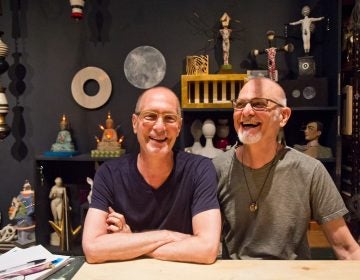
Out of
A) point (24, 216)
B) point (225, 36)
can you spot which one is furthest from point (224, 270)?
point (24, 216)

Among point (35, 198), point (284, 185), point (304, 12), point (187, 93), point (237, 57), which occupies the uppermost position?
point (304, 12)

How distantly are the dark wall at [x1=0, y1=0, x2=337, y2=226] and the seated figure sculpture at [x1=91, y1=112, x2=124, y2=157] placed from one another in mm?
203

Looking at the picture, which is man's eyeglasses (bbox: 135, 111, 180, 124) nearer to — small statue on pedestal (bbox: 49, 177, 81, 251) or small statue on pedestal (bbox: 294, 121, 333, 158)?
small statue on pedestal (bbox: 294, 121, 333, 158)

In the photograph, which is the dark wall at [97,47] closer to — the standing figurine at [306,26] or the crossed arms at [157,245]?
the standing figurine at [306,26]

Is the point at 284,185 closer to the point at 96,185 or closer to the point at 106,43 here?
the point at 96,185

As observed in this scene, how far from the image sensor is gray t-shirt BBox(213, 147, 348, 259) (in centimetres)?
156

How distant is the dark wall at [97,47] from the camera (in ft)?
10.5

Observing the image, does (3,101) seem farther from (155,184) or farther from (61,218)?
(155,184)

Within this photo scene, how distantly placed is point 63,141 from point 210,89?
1.35 metres

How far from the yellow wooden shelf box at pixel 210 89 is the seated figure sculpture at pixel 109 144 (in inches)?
25.9

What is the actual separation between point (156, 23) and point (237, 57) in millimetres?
791

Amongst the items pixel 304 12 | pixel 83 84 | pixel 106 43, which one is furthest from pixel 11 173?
pixel 304 12

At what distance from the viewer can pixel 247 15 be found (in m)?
3.21

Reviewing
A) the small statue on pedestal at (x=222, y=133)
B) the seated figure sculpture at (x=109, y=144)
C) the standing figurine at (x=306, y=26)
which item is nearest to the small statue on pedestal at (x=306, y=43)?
the standing figurine at (x=306, y=26)
